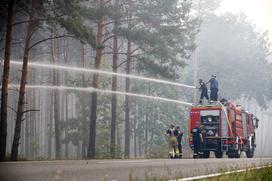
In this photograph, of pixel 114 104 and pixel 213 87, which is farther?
pixel 114 104

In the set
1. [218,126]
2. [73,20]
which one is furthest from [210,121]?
[73,20]

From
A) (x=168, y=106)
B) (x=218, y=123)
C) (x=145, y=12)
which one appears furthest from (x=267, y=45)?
(x=218, y=123)

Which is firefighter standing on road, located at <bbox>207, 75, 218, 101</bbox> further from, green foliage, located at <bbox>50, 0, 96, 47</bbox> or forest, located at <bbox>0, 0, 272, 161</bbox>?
forest, located at <bbox>0, 0, 272, 161</bbox>

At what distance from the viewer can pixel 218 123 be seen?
80.5 feet

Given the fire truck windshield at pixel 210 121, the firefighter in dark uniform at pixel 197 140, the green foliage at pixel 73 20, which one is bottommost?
the firefighter in dark uniform at pixel 197 140

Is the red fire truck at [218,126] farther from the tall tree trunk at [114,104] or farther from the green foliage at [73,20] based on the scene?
the tall tree trunk at [114,104]

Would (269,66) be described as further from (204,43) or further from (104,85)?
(104,85)

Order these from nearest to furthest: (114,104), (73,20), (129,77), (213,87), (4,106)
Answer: (4,106)
(73,20)
(213,87)
(114,104)
(129,77)

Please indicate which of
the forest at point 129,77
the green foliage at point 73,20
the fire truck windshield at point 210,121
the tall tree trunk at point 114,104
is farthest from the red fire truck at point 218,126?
the forest at point 129,77

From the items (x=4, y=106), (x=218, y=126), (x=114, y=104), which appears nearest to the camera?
(x=4, y=106)

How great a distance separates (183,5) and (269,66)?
2808 cm

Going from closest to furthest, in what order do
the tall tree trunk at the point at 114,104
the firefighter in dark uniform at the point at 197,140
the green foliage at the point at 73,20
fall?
the green foliage at the point at 73,20 < the firefighter in dark uniform at the point at 197,140 < the tall tree trunk at the point at 114,104

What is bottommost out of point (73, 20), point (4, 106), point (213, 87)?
point (4, 106)

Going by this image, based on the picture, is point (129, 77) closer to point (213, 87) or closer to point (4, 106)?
point (213, 87)
